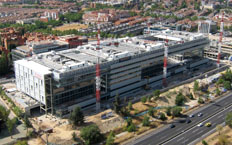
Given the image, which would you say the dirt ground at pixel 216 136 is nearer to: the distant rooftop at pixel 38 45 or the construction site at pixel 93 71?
the construction site at pixel 93 71

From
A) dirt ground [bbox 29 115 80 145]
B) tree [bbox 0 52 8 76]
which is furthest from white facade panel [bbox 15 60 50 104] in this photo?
tree [bbox 0 52 8 76]

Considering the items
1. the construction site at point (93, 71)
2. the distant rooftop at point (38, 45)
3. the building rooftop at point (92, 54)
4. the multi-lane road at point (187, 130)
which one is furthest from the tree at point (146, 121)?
the distant rooftop at point (38, 45)

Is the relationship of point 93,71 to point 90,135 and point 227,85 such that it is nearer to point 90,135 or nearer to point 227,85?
point 90,135

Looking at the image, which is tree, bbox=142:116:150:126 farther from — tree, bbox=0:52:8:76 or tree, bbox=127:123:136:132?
tree, bbox=0:52:8:76

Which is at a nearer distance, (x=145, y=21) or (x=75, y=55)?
(x=75, y=55)

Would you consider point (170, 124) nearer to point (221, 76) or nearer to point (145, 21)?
point (221, 76)

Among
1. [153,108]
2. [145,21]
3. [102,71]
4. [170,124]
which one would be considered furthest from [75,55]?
[145,21]
